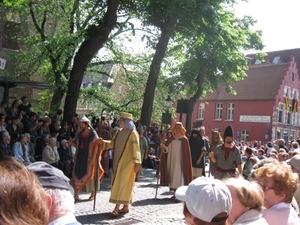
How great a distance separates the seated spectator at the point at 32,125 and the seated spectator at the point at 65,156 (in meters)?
0.91

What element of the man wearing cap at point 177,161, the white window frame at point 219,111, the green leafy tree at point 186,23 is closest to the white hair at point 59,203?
the man wearing cap at point 177,161

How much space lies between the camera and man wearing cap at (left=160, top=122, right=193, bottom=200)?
9969 millimetres

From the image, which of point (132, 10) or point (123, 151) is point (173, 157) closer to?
point (123, 151)

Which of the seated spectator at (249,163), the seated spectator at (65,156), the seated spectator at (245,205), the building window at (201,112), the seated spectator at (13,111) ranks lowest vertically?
the seated spectator at (65,156)

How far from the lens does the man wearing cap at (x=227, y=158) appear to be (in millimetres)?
8852

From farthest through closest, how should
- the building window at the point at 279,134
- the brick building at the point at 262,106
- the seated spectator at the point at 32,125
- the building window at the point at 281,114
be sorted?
the building window at the point at 281,114 → the building window at the point at 279,134 → the brick building at the point at 262,106 → the seated spectator at the point at 32,125

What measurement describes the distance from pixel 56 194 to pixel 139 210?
21.3ft

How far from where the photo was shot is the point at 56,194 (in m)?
2.21

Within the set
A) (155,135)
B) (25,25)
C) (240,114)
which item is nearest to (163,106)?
(155,135)

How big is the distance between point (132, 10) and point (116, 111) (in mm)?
8564

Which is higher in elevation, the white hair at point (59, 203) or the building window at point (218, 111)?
the building window at point (218, 111)

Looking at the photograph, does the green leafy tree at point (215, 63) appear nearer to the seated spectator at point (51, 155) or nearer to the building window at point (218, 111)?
the seated spectator at point (51, 155)

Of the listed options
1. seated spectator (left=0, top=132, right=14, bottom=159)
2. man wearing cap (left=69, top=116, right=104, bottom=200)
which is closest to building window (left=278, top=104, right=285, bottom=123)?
seated spectator (left=0, top=132, right=14, bottom=159)

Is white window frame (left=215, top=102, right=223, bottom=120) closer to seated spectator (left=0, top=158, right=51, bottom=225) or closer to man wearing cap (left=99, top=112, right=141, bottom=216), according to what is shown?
man wearing cap (left=99, top=112, right=141, bottom=216)
